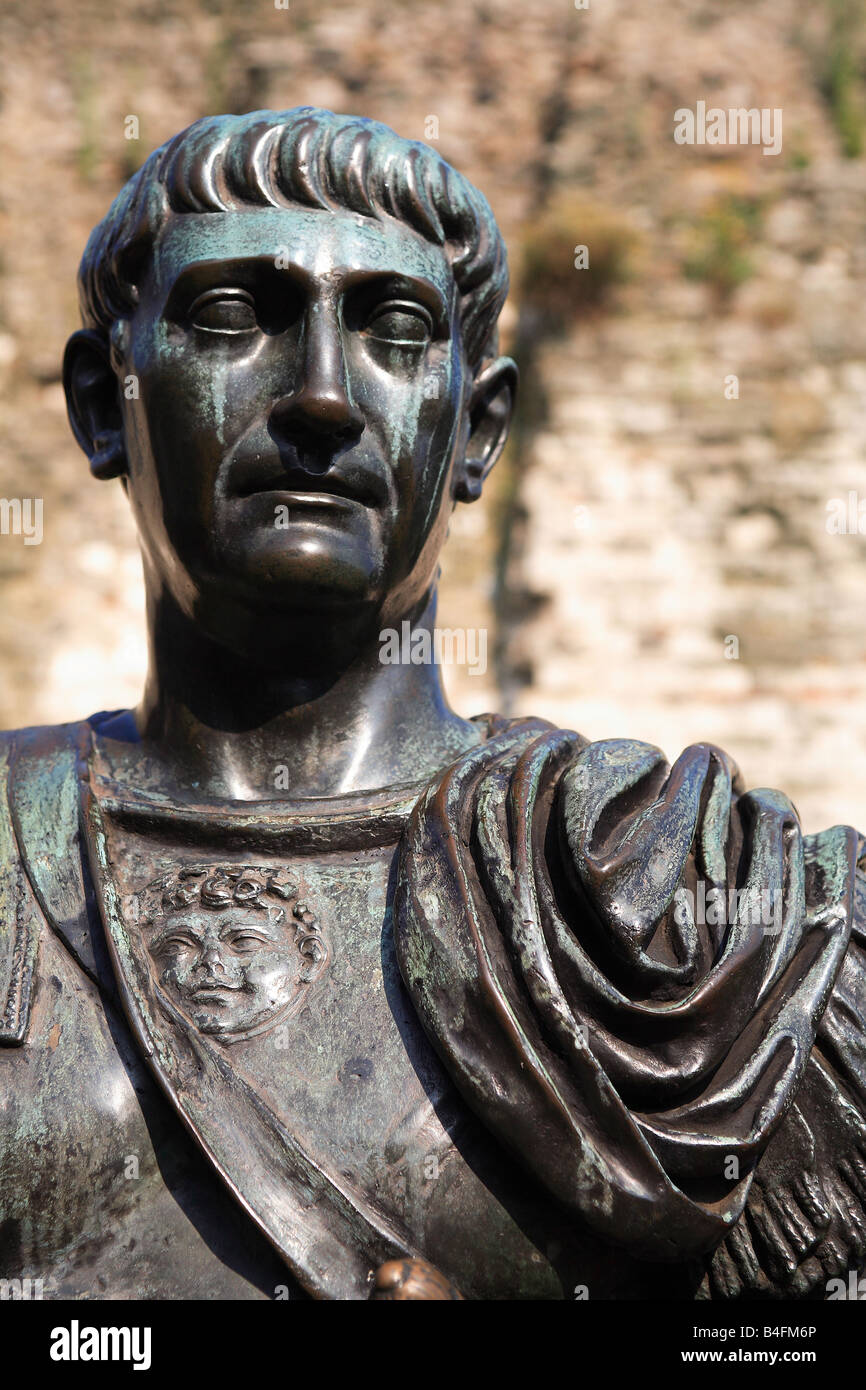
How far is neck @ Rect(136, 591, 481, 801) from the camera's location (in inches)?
101

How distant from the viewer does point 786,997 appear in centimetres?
216

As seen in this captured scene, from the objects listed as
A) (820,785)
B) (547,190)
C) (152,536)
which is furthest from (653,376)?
(152,536)

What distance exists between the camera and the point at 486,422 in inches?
112

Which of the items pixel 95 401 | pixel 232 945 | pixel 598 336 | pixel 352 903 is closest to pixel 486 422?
pixel 95 401

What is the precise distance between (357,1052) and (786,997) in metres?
0.59

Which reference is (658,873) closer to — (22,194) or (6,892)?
(6,892)

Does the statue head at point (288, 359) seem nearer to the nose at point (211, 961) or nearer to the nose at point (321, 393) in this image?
the nose at point (321, 393)

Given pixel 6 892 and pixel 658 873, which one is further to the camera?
pixel 6 892

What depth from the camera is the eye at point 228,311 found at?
240cm

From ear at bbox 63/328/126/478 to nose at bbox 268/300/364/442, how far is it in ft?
1.47

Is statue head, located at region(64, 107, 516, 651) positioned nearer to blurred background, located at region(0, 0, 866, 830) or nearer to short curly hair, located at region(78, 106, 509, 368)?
short curly hair, located at region(78, 106, 509, 368)

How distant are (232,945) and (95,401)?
1.04 m

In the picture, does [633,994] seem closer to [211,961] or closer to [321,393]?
[211,961]

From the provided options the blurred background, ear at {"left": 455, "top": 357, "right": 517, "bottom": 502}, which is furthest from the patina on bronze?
the blurred background
